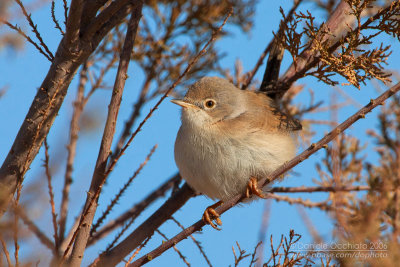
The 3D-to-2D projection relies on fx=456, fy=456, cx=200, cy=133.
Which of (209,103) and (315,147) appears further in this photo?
(209,103)

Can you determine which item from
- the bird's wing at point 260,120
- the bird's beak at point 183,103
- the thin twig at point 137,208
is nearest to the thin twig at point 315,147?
the bird's wing at point 260,120

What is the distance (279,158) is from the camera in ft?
11.4

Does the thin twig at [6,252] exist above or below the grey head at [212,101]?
below

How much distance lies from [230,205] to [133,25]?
1348 mm

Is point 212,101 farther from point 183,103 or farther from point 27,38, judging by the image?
point 27,38

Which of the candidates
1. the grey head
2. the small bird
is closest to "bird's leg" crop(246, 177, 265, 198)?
the small bird

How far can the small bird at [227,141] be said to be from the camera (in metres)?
3.34

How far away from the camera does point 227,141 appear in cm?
339

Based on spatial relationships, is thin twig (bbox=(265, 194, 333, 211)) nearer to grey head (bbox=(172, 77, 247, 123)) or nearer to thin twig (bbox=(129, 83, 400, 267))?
grey head (bbox=(172, 77, 247, 123))

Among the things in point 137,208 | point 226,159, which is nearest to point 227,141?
point 226,159

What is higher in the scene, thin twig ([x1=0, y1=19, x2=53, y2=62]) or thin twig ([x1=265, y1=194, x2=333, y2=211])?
thin twig ([x1=0, y1=19, x2=53, y2=62])

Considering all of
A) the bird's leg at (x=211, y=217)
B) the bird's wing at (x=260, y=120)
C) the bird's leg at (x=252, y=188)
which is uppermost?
the bird's wing at (x=260, y=120)

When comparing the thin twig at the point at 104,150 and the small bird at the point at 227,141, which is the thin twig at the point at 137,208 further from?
the thin twig at the point at 104,150

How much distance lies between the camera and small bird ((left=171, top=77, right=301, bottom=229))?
334 cm
